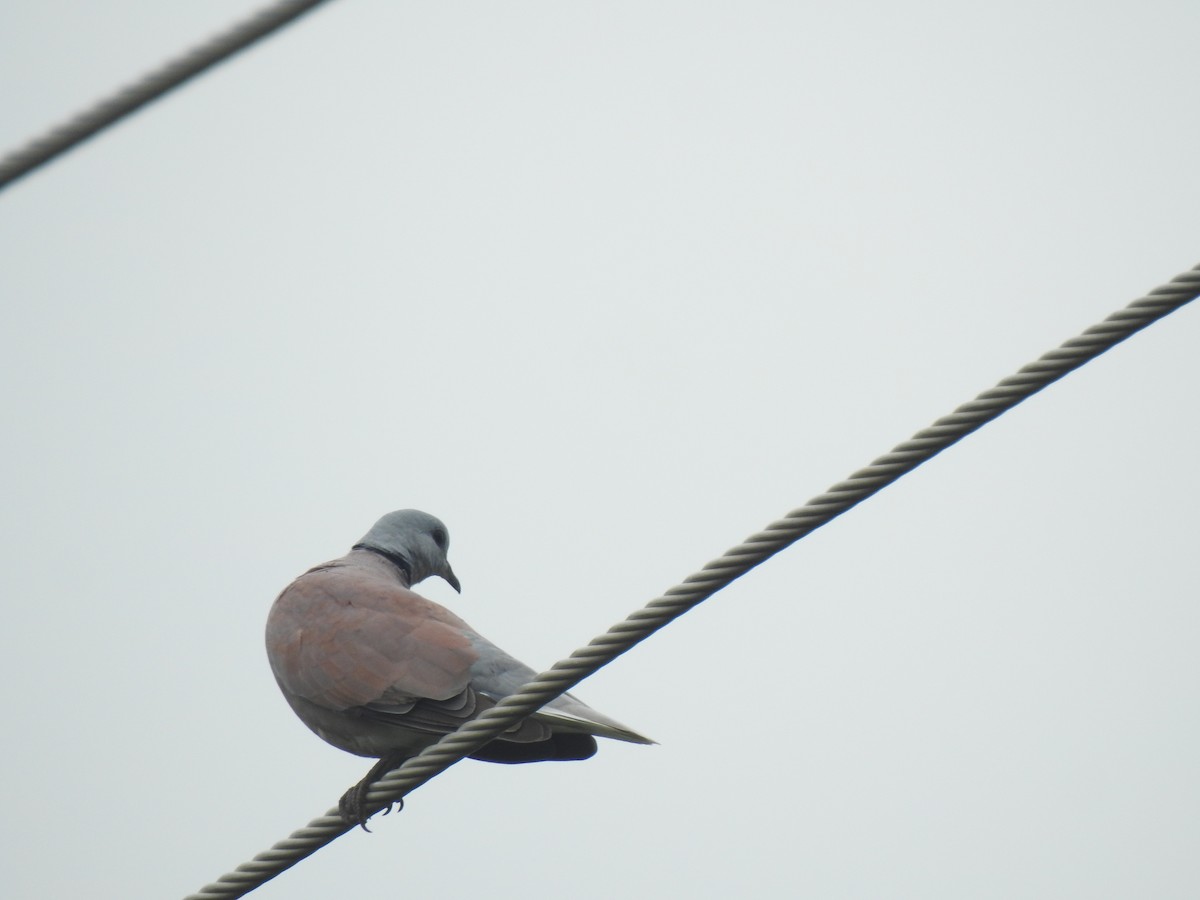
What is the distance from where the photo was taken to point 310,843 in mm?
3133

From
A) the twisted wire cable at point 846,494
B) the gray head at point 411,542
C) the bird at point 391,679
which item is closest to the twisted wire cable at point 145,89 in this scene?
the twisted wire cable at point 846,494

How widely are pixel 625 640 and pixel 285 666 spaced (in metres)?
2.21

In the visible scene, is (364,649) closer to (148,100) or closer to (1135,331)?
(148,100)

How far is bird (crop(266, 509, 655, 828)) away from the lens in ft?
13.1

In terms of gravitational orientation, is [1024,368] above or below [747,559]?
above

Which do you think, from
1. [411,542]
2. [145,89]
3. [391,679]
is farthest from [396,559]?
[145,89]

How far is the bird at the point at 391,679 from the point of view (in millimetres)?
3988

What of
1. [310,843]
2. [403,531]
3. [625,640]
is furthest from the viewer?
[403,531]

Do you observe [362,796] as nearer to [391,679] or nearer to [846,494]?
[391,679]

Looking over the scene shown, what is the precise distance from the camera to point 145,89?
8.17ft

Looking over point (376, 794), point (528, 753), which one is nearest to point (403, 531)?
point (528, 753)

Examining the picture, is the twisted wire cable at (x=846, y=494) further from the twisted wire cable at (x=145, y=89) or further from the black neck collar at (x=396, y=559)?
the black neck collar at (x=396, y=559)

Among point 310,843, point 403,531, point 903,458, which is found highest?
point 403,531

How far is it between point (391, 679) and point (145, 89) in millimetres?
2146
